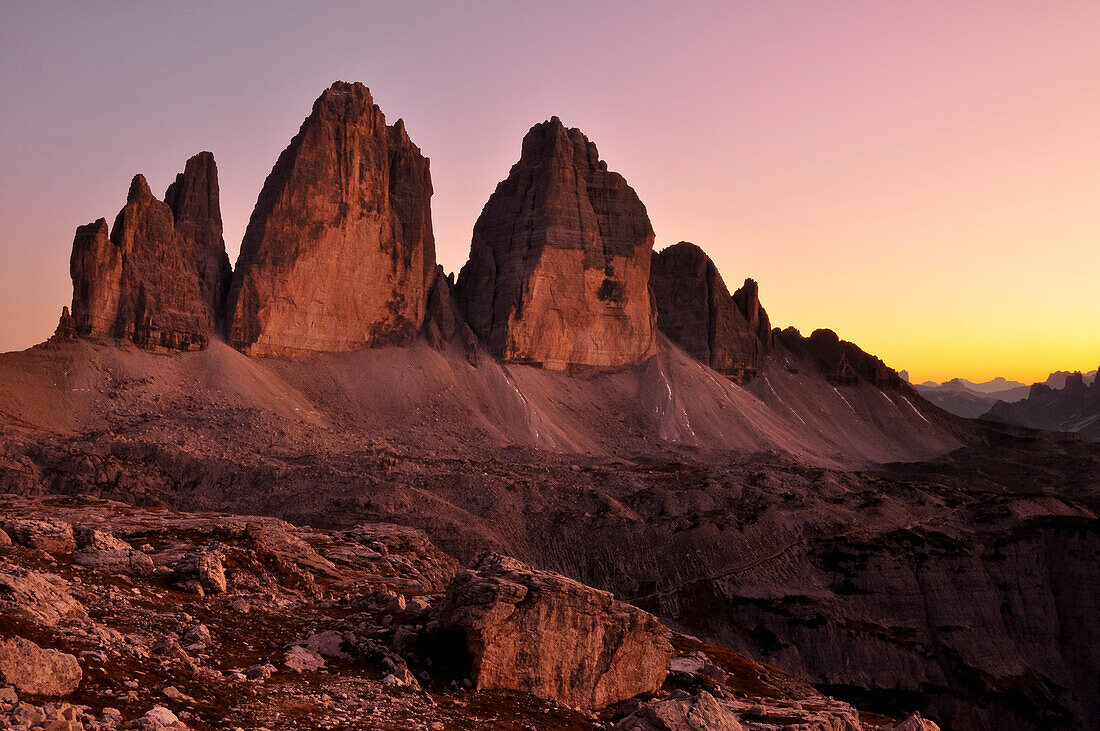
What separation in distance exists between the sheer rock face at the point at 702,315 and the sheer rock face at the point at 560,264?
1292 cm

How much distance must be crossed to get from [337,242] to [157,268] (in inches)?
1016

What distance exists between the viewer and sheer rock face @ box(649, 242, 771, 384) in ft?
600

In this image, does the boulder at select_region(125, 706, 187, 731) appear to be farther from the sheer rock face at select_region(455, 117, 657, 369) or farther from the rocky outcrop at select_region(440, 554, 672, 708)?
the sheer rock face at select_region(455, 117, 657, 369)

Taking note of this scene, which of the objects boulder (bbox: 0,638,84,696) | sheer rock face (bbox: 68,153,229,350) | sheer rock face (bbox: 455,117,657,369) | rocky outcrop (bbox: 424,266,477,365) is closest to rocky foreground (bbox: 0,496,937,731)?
boulder (bbox: 0,638,84,696)

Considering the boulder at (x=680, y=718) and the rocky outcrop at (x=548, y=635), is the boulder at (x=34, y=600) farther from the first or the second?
the boulder at (x=680, y=718)

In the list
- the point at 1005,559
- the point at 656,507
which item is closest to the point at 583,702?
the point at 656,507

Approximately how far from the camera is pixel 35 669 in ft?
52.6

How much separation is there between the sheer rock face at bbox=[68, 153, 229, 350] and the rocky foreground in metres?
86.2

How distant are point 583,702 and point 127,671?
12.0 metres

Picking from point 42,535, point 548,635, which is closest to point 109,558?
point 42,535

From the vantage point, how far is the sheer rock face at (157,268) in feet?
369

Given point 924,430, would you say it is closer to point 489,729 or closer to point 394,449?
point 394,449

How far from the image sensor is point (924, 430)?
634 ft

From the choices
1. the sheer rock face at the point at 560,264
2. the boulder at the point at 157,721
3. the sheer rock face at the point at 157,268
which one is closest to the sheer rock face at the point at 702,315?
the sheer rock face at the point at 560,264
